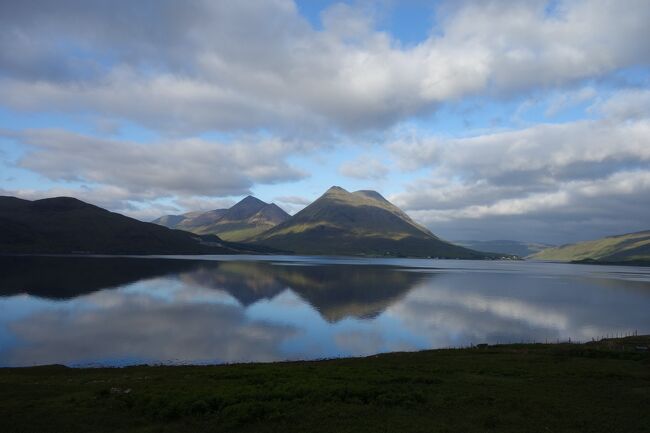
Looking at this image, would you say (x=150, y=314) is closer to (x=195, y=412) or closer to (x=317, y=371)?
(x=317, y=371)

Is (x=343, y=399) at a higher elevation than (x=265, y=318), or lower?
higher

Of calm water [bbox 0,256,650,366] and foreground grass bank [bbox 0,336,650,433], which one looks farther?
calm water [bbox 0,256,650,366]

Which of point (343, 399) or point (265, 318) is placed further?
point (265, 318)

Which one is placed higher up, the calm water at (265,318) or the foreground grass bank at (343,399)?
the foreground grass bank at (343,399)

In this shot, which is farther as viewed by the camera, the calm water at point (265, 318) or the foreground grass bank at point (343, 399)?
the calm water at point (265, 318)

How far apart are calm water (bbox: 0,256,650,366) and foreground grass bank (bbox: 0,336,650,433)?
69.3 ft

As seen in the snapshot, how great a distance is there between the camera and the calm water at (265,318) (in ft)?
196

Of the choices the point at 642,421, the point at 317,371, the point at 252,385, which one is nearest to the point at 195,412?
the point at 252,385

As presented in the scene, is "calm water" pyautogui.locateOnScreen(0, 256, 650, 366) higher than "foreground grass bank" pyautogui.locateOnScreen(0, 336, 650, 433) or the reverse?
the reverse

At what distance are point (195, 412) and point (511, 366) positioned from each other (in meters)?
28.6

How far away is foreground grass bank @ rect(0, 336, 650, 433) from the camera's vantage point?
930 inches

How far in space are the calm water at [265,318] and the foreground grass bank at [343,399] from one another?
21.1 metres

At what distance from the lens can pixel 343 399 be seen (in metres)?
28.0

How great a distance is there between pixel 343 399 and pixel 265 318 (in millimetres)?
60052
